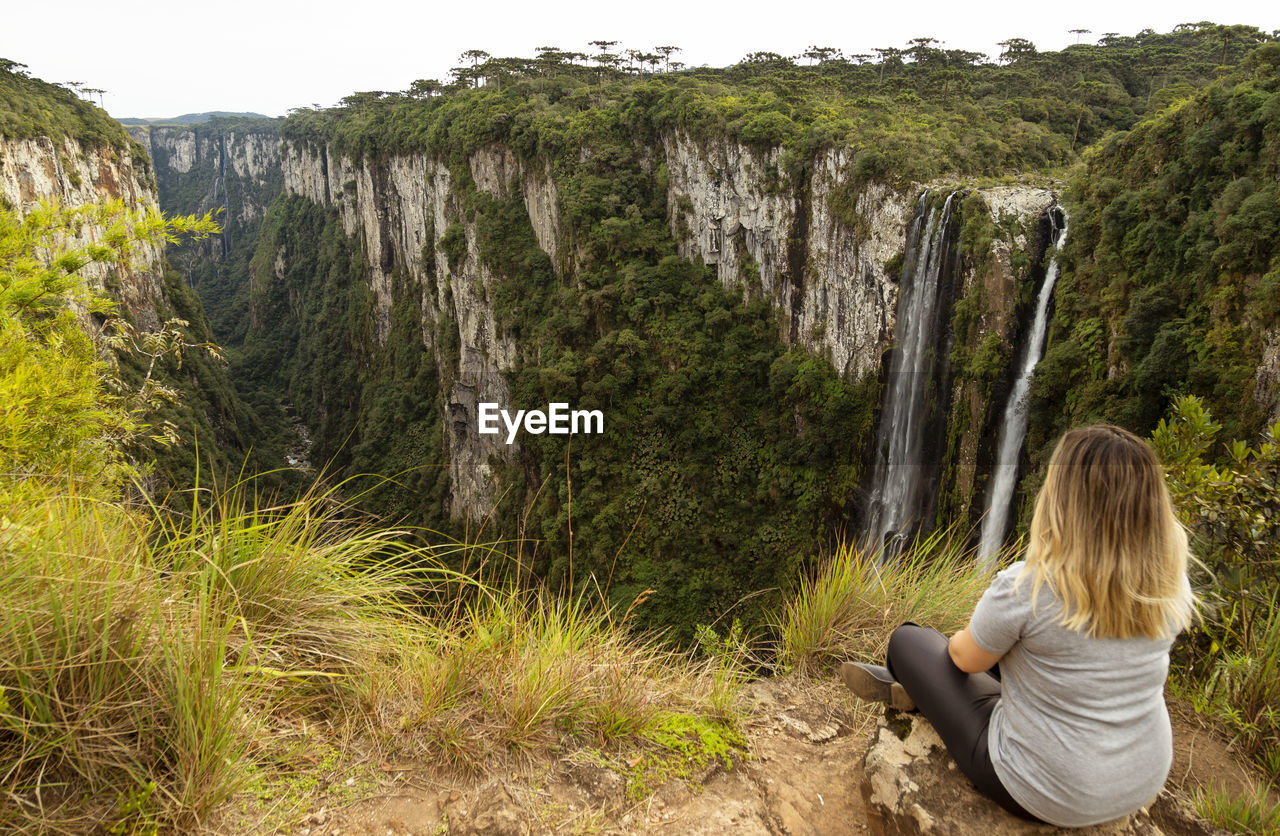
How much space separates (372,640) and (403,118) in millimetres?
39315

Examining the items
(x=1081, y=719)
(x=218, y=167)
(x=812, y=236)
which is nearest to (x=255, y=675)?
A: (x=1081, y=719)

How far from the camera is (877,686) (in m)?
2.32

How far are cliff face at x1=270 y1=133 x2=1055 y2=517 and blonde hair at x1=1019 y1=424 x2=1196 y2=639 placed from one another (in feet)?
43.8

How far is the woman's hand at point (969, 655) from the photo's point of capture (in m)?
1.89

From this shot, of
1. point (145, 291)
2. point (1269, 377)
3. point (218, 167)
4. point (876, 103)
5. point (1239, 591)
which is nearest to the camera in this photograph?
point (1239, 591)

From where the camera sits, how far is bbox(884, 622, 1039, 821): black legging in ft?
6.19

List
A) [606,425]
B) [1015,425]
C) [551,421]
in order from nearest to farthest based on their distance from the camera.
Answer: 1. [1015,425]
2. [606,425]
3. [551,421]

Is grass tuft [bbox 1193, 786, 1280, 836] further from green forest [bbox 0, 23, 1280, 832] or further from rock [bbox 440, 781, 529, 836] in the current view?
rock [bbox 440, 781, 529, 836]

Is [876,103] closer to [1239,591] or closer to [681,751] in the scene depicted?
[1239,591]

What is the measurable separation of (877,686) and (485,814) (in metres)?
1.35

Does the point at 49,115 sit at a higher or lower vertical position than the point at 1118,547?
higher

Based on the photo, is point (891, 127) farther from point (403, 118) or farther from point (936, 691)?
point (403, 118)

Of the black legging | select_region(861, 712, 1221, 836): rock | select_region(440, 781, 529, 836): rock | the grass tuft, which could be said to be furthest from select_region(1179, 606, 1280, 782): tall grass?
select_region(440, 781, 529, 836): rock

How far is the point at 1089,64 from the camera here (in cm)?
2392
